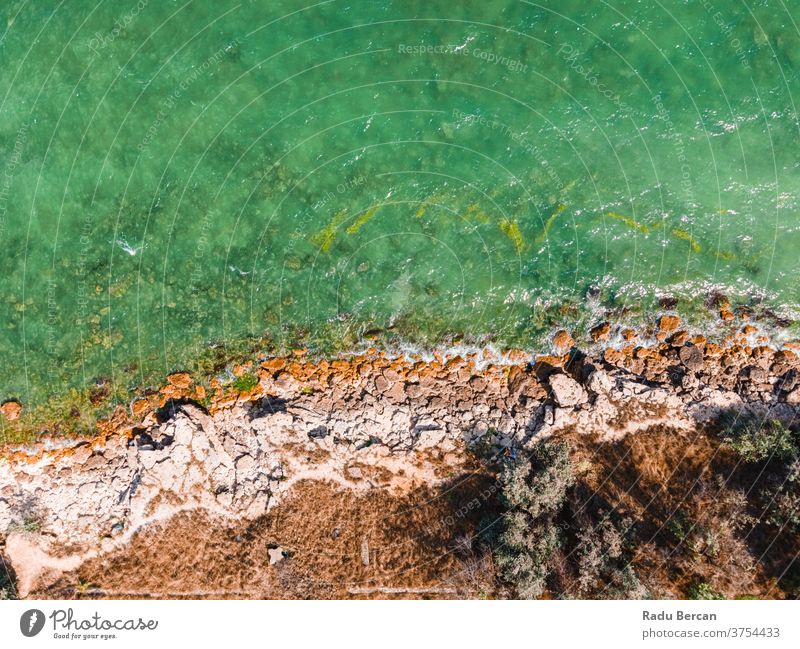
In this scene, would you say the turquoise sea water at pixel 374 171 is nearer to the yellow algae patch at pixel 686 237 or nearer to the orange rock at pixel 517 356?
the yellow algae patch at pixel 686 237

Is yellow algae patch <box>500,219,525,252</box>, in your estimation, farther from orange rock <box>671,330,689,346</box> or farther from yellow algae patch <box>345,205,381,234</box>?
orange rock <box>671,330,689,346</box>

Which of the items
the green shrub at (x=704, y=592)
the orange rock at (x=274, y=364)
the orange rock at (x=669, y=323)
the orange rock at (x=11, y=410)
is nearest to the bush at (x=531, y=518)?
the green shrub at (x=704, y=592)

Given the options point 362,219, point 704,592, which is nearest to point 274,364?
point 362,219

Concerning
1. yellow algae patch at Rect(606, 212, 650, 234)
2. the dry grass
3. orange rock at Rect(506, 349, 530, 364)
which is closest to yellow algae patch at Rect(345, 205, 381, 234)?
orange rock at Rect(506, 349, 530, 364)

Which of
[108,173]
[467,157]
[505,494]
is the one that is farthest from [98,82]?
[505,494]

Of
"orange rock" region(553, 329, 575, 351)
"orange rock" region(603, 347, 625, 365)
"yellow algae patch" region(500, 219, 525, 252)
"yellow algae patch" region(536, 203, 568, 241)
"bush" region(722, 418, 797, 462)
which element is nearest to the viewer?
"bush" region(722, 418, 797, 462)
